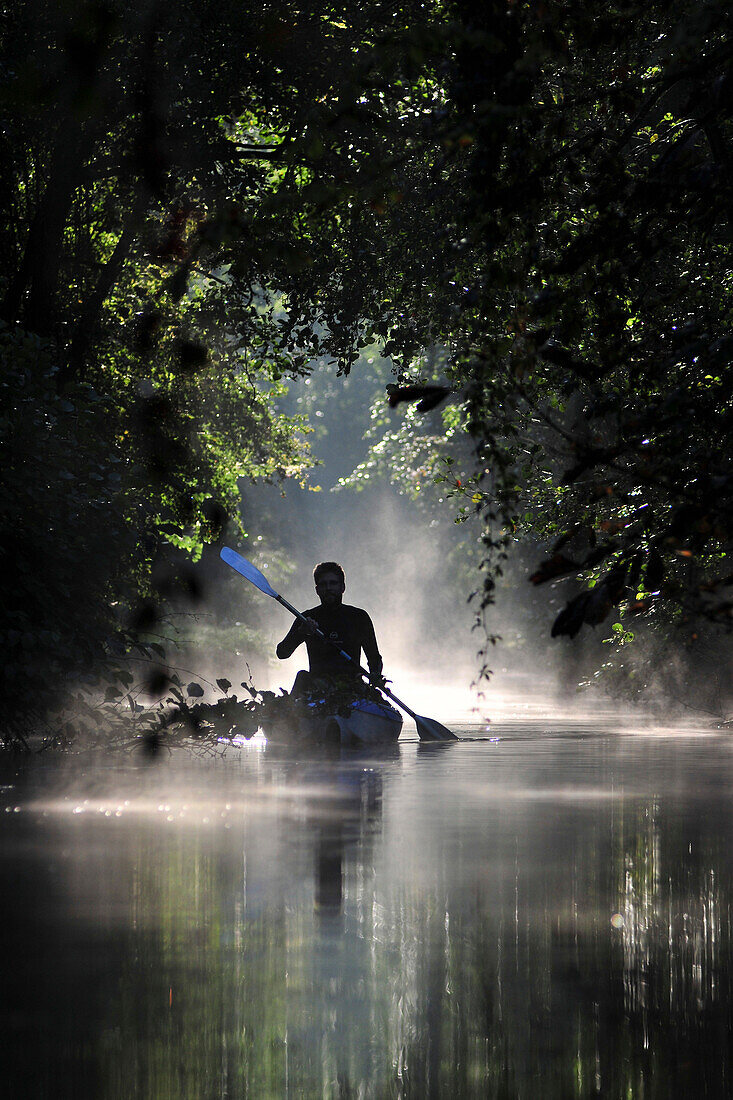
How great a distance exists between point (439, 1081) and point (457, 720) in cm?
2219

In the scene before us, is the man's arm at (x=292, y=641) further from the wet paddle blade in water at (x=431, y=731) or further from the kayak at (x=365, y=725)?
the wet paddle blade in water at (x=431, y=731)

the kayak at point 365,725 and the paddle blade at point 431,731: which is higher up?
the paddle blade at point 431,731

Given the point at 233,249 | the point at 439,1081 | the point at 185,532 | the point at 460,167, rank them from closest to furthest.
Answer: the point at 439,1081, the point at 233,249, the point at 460,167, the point at 185,532

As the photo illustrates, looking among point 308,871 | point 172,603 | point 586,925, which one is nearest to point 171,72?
point 308,871

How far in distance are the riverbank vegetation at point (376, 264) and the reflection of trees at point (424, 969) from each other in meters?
1.36

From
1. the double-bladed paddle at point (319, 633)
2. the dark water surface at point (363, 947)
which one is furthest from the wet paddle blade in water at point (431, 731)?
the dark water surface at point (363, 947)

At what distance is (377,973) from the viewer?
17.9ft

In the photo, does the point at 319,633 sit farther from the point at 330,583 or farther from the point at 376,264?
the point at 376,264

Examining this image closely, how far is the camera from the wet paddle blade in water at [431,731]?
2036cm

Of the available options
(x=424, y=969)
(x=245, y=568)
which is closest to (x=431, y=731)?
(x=245, y=568)

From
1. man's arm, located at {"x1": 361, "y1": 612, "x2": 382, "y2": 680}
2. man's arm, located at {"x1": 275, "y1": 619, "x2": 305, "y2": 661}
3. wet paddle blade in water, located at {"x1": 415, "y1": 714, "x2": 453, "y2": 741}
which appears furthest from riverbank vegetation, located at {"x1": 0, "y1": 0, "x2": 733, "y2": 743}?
wet paddle blade in water, located at {"x1": 415, "y1": 714, "x2": 453, "y2": 741}

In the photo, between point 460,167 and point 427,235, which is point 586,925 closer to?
point 460,167

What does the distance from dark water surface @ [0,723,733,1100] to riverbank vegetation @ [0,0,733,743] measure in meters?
1.37

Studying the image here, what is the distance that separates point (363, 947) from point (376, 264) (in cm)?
1081
